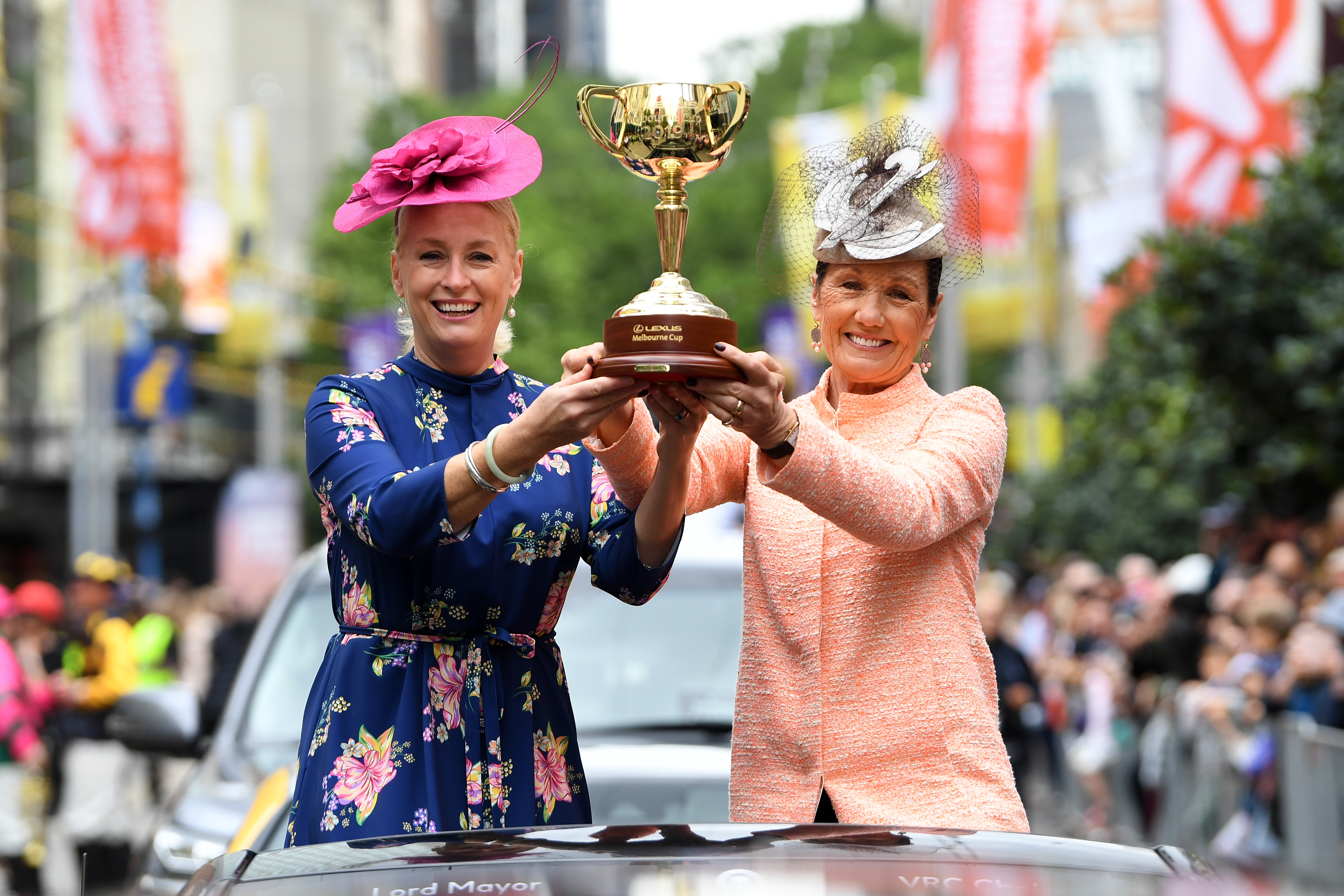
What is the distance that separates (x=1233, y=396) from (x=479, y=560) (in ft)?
33.0

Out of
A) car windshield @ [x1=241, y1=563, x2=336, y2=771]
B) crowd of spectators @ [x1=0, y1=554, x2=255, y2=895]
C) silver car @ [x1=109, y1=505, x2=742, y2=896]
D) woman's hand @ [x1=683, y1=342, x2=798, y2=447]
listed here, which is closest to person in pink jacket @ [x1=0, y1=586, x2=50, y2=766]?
crowd of spectators @ [x1=0, y1=554, x2=255, y2=895]

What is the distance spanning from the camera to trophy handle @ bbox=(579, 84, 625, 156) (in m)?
3.16

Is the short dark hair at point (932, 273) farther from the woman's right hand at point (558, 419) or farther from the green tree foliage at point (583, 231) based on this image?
the green tree foliage at point (583, 231)

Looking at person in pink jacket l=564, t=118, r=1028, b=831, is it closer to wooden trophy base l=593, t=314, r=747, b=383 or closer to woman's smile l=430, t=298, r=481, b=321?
wooden trophy base l=593, t=314, r=747, b=383

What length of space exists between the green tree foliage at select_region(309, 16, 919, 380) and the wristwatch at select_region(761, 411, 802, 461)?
1291 inches

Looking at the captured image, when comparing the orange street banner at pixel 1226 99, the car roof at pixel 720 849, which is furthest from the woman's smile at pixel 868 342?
the orange street banner at pixel 1226 99

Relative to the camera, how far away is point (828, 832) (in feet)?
7.86

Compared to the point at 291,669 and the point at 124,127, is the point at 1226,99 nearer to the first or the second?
the point at 291,669

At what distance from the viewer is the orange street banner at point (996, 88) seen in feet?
53.7

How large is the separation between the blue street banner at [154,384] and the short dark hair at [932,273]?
29.5 metres

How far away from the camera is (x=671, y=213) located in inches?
121

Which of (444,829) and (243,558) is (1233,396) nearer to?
(444,829)

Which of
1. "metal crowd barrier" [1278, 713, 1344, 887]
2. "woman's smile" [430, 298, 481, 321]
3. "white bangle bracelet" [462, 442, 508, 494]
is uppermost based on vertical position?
"woman's smile" [430, 298, 481, 321]

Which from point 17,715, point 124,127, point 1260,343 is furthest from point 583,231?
point 17,715
